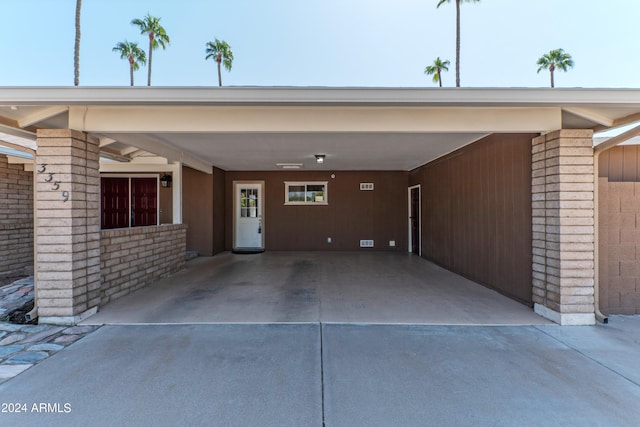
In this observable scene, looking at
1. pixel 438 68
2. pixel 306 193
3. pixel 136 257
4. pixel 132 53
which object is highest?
pixel 132 53

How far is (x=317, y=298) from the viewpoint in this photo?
445 centimetres

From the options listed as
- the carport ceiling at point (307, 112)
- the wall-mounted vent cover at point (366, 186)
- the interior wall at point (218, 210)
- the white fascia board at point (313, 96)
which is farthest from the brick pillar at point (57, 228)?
the wall-mounted vent cover at point (366, 186)

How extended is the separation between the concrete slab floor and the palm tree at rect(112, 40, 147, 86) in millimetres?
12503

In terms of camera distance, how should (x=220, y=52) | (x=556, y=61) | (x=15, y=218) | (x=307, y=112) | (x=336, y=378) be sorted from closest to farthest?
(x=336, y=378), (x=307, y=112), (x=15, y=218), (x=556, y=61), (x=220, y=52)

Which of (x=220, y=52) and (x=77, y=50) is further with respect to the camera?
(x=220, y=52)

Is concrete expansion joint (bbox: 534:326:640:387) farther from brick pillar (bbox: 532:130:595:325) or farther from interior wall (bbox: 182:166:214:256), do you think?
interior wall (bbox: 182:166:214:256)

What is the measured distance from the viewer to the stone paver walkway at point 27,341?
257 centimetres

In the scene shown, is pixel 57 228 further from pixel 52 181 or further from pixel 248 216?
pixel 248 216

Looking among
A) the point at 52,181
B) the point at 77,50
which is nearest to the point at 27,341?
the point at 52,181

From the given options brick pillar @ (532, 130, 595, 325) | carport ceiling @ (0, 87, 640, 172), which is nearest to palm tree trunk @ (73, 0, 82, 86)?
carport ceiling @ (0, 87, 640, 172)

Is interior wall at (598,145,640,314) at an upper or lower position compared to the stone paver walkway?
upper

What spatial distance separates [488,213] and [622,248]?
1582mm

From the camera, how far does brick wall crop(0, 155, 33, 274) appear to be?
5.91 meters

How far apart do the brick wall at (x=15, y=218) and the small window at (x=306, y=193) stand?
19.1ft
